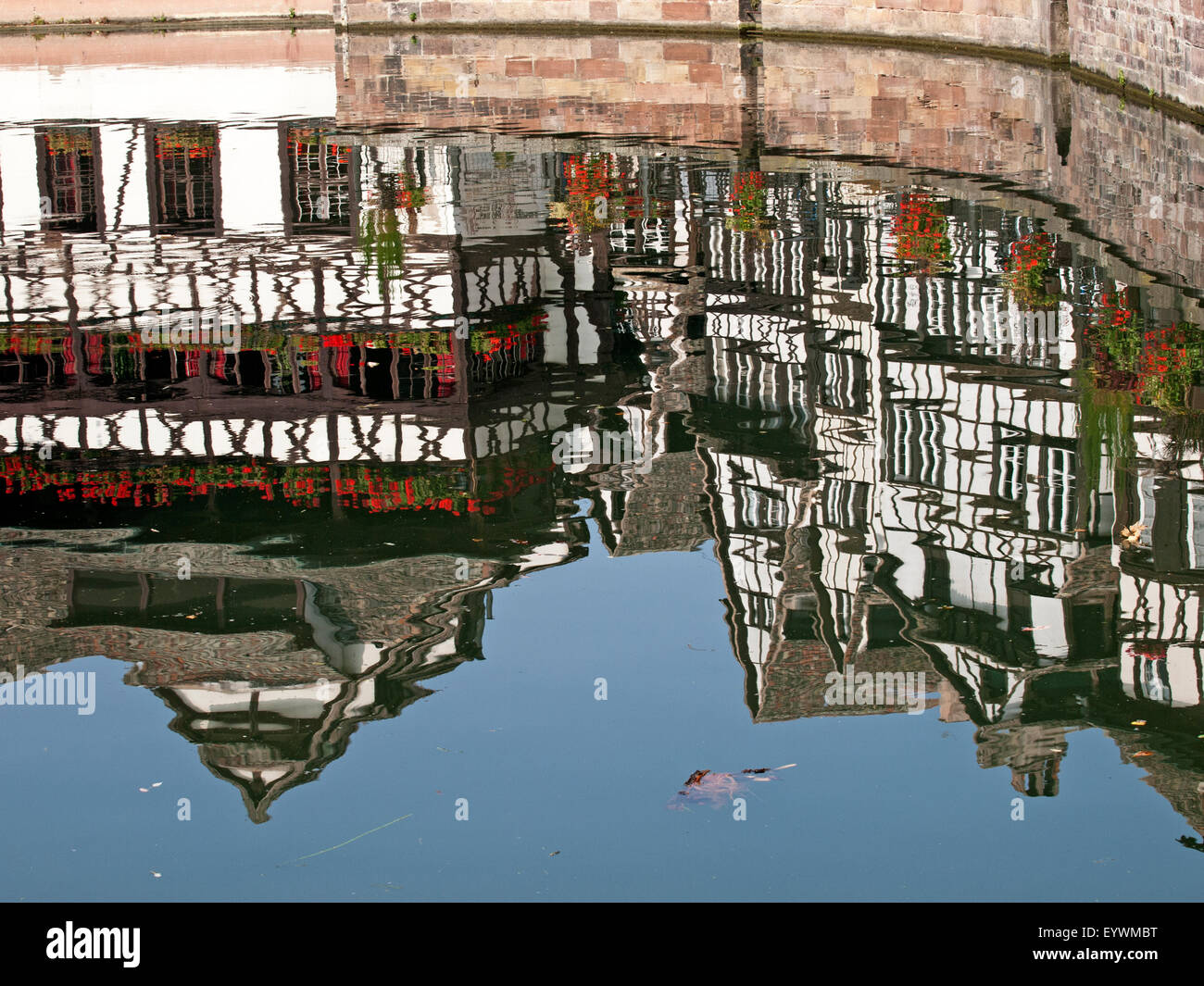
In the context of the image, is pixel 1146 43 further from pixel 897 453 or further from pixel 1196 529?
pixel 1196 529

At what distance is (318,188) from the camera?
15117 mm

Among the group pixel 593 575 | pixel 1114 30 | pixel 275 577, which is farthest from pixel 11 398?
pixel 1114 30

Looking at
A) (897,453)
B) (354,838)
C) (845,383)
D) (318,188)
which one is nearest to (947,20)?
(318,188)

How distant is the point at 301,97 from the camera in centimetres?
2575

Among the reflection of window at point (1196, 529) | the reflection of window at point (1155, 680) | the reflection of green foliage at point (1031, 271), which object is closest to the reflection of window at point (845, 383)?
the reflection of green foliage at point (1031, 271)

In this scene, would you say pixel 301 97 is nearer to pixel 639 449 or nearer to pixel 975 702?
pixel 639 449

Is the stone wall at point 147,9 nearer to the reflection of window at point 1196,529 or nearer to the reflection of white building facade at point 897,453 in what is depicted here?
the reflection of white building facade at point 897,453

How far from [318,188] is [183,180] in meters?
2.33

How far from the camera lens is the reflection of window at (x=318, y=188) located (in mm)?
14258

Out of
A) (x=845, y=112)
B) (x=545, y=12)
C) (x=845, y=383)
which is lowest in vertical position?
(x=845, y=383)

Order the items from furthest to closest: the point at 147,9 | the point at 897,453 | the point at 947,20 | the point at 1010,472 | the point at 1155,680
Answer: the point at 147,9
the point at 947,20
the point at 897,453
the point at 1010,472
the point at 1155,680

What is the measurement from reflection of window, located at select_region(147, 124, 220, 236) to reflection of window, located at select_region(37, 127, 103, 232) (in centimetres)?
63

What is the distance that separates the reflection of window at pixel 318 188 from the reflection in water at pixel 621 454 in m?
0.14
